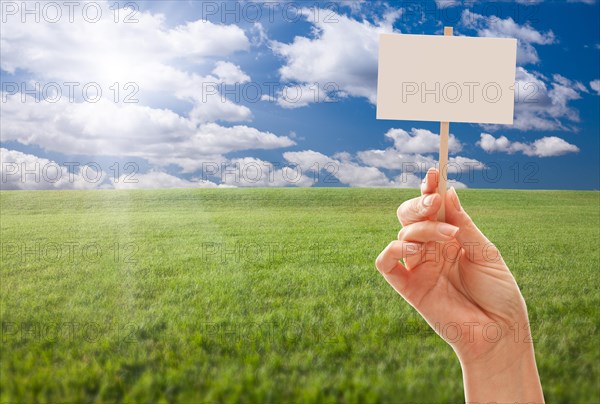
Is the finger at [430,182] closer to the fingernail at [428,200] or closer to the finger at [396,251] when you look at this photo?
the fingernail at [428,200]

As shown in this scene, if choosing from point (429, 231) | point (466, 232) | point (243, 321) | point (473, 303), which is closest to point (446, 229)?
point (429, 231)

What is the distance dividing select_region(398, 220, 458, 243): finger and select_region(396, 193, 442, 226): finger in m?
0.03

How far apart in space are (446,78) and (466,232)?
0.74 metres

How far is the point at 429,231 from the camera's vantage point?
1.88 meters

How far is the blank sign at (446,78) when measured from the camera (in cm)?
221

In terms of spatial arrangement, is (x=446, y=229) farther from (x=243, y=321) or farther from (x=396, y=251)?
(x=243, y=321)

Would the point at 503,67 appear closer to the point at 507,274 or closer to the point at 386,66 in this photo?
the point at 386,66

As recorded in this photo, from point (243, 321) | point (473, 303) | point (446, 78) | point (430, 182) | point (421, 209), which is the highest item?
point (446, 78)

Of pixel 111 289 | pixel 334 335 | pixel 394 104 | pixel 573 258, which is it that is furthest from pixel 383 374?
pixel 573 258

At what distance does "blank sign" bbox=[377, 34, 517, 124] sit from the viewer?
87.0 inches

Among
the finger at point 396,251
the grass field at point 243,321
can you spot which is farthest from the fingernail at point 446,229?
the grass field at point 243,321

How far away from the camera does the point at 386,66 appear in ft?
7.25

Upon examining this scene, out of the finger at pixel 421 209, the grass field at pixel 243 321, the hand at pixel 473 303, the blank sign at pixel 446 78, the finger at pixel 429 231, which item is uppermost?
the blank sign at pixel 446 78

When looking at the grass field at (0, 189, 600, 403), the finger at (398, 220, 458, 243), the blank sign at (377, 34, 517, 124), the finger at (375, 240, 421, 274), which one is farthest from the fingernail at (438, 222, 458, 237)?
the grass field at (0, 189, 600, 403)
